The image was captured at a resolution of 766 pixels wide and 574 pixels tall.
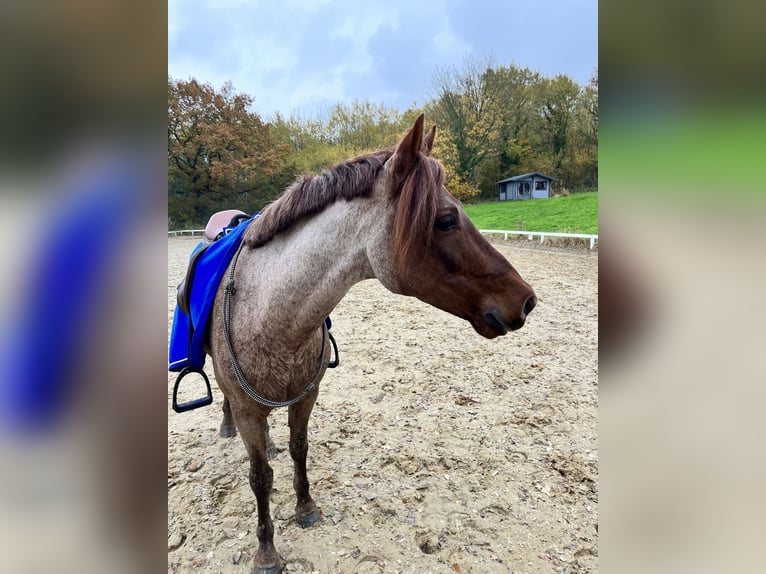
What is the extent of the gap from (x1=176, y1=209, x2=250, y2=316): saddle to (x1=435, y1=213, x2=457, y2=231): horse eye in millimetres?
1437

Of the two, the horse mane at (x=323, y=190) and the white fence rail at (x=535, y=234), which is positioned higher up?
the white fence rail at (x=535, y=234)

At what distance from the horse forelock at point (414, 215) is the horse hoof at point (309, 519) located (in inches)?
71.2

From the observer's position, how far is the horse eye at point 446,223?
4.77ft

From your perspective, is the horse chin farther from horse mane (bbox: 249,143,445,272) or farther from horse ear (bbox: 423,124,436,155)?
horse ear (bbox: 423,124,436,155)

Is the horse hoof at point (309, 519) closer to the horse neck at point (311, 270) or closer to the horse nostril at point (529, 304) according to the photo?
the horse neck at point (311, 270)
